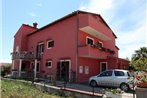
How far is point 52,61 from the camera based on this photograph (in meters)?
22.9

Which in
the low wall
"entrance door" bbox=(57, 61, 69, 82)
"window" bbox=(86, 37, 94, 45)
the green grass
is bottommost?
the low wall

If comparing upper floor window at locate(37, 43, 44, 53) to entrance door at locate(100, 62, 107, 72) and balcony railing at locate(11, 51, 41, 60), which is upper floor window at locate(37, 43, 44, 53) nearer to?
balcony railing at locate(11, 51, 41, 60)

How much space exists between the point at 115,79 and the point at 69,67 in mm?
6148

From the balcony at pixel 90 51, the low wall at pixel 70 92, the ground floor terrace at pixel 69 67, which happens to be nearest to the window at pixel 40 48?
the ground floor terrace at pixel 69 67

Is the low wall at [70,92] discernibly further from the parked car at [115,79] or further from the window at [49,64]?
the window at [49,64]

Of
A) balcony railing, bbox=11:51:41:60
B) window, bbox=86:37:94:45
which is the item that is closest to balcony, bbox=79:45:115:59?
window, bbox=86:37:94:45

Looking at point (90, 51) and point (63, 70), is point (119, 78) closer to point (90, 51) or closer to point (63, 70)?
point (90, 51)

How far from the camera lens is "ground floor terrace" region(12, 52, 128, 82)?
19.5 meters

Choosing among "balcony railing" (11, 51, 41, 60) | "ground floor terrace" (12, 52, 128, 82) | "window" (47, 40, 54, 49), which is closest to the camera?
"ground floor terrace" (12, 52, 128, 82)

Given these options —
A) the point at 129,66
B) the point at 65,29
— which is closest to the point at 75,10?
the point at 65,29

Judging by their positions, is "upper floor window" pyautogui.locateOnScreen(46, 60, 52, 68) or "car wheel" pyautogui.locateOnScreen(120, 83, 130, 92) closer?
"car wheel" pyautogui.locateOnScreen(120, 83, 130, 92)

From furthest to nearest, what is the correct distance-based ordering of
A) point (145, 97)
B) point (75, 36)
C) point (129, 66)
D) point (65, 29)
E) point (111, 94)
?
point (129, 66) → point (65, 29) → point (75, 36) → point (111, 94) → point (145, 97)

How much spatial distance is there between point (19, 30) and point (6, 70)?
7.80m

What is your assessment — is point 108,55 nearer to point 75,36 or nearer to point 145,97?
point 75,36
